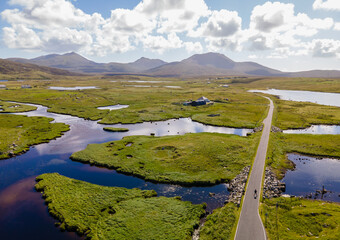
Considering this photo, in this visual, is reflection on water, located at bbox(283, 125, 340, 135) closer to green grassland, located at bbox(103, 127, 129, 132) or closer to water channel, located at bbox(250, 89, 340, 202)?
water channel, located at bbox(250, 89, 340, 202)

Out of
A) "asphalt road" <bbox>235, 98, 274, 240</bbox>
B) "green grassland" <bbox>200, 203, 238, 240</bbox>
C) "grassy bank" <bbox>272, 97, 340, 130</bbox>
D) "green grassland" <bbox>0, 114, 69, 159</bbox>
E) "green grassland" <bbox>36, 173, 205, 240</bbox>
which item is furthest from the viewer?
"grassy bank" <bbox>272, 97, 340, 130</bbox>

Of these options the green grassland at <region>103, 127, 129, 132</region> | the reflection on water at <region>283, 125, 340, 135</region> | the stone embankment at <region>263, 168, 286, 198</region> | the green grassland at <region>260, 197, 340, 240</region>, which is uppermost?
the reflection on water at <region>283, 125, 340, 135</region>

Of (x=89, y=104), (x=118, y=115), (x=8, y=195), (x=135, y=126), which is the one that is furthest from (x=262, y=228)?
(x=89, y=104)

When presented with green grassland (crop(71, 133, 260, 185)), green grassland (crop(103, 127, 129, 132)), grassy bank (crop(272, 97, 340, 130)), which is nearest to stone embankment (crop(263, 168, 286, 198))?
green grassland (crop(71, 133, 260, 185))

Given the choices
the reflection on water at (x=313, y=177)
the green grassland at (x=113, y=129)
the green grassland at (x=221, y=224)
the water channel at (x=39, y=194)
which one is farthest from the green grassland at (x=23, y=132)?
the reflection on water at (x=313, y=177)

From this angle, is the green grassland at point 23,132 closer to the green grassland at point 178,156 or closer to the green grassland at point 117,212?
the green grassland at point 178,156

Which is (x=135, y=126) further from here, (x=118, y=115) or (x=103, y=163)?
(x=103, y=163)
